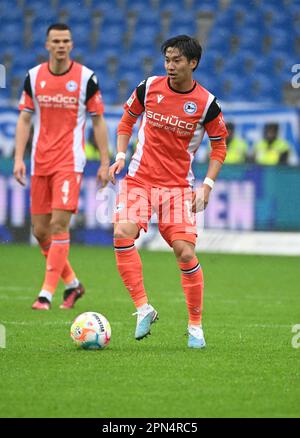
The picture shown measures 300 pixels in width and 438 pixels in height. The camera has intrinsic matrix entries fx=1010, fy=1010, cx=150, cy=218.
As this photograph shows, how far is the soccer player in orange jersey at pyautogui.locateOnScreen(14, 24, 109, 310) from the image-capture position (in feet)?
30.6

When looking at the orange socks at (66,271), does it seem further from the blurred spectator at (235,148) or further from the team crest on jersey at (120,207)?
the blurred spectator at (235,148)

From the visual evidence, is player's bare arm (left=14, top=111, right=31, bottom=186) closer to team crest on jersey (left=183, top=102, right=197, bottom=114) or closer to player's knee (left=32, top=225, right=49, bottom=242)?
player's knee (left=32, top=225, right=49, bottom=242)

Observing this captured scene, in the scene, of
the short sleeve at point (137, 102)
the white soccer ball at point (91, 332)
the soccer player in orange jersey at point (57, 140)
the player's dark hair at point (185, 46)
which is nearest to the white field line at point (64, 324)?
the soccer player in orange jersey at point (57, 140)

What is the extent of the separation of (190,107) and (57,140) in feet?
8.57

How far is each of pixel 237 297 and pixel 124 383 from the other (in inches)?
206

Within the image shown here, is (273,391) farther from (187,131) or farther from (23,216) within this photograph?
(23,216)

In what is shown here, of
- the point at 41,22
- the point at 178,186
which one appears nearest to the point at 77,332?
the point at 178,186

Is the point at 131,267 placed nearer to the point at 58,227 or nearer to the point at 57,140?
the point at 58,227

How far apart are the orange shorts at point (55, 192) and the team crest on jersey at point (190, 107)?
247 centimetres

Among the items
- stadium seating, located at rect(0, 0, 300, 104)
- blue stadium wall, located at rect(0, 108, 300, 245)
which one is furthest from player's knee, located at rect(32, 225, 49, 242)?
stadium seating, located at rect(0, 0, 300, 104)

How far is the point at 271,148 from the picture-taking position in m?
17.4

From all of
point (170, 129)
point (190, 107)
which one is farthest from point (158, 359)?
point (190, 107)

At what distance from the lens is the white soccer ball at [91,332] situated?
6.80 m
